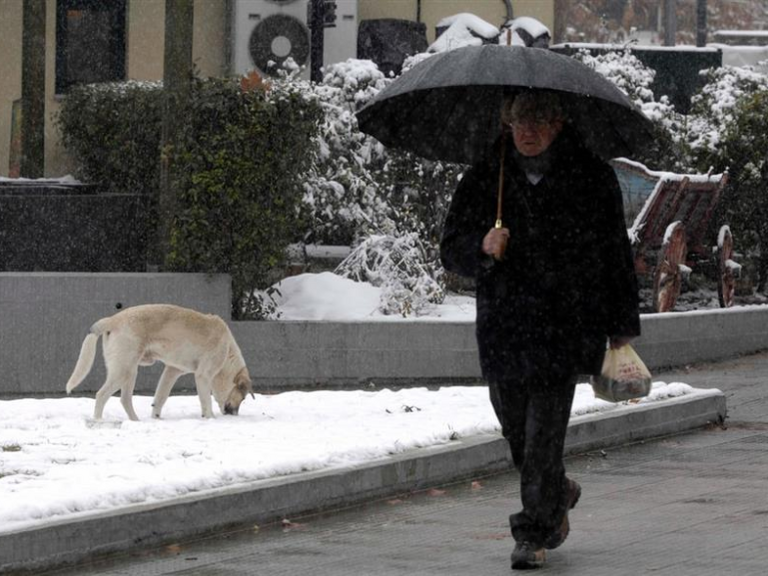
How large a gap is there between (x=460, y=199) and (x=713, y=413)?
5.53m

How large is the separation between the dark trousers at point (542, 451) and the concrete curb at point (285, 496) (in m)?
1.58

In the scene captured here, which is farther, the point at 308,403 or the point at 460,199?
the point at 308,403

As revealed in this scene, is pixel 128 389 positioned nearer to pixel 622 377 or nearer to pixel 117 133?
pixel 622 377

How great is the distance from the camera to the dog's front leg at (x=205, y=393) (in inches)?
420

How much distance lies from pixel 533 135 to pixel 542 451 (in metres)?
1.26

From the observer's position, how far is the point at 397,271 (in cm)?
1582

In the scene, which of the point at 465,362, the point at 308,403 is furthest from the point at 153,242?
the point at 308,403

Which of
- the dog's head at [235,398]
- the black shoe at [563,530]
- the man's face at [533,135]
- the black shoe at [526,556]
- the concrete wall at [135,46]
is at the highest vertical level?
the concrete wall at [135,46]

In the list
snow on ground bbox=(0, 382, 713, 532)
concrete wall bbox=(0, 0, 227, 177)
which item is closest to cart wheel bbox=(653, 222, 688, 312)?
snow on ground bbox=(0, 382, 713, 532)

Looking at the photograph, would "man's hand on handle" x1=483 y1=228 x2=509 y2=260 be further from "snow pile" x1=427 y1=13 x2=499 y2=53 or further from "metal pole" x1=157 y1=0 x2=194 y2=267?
"snow pile" x1=427 y1=13 x2=499 y2=53

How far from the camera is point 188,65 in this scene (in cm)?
1469

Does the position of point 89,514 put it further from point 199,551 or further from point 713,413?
point 713,413

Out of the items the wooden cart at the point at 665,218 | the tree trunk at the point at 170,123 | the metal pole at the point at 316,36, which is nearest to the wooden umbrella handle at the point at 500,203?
the tree trunk at the point at 170,123

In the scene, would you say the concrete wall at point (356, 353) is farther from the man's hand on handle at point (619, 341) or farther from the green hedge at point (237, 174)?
the man's hand on handle at point (619, 341)
